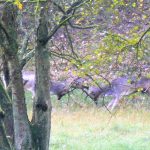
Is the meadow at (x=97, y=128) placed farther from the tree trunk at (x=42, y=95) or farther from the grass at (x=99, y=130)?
the tree trunk at (x=42, y=95)

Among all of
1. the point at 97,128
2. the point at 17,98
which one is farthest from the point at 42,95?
the point at 97,128

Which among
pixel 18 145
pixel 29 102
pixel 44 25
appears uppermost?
pixel 44 25

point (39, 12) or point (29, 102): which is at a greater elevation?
point (39, 12)

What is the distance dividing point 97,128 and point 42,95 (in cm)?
901

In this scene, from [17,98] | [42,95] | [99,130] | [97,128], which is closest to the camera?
[17,98]

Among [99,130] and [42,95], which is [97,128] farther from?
[42,95]

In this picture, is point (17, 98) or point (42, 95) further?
point (42, 95)

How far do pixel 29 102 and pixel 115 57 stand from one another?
47.8 ft

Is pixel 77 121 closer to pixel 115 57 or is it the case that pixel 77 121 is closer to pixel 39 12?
pixel 115 57

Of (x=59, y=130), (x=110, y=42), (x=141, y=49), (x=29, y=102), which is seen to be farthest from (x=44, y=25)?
(x=29, y=102)

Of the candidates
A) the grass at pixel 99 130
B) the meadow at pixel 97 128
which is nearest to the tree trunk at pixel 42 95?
the grass at pixel 99 130

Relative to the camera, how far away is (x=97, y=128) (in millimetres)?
15383

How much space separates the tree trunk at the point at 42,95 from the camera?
6.50 metres

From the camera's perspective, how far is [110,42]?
21.6ft
